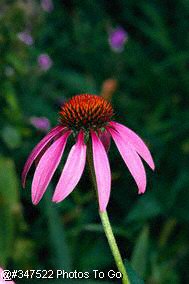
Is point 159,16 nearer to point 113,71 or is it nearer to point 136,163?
point 113,71

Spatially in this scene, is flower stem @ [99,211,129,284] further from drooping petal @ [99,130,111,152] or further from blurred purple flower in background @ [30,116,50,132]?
blurred purple flower in background @ [30,116,50,132]

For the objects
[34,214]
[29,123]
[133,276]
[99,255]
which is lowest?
[133,276]

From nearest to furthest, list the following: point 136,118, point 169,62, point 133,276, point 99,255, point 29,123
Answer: point 133,276 → point 99,255 → point 29,123 → point 136,118 → point 169,62

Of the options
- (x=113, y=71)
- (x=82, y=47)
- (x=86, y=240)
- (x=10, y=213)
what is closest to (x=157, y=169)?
(x=86, y=240)

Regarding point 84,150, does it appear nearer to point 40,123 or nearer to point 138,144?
point 138,144

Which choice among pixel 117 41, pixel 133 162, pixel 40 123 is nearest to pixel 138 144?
pixel 133 162

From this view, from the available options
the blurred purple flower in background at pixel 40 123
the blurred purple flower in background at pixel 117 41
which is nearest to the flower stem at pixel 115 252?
the blurred purple flower in background at pixel 40 123
